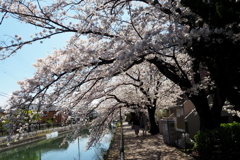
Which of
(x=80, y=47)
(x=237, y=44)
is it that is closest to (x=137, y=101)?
(x=80, y=47)

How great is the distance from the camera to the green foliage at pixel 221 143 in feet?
17.2

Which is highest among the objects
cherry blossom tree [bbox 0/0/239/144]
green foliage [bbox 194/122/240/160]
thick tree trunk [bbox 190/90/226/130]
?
cherry blossom tree [bbox 0/0/239/144]

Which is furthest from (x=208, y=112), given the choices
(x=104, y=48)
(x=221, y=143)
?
(x=104, y=48)

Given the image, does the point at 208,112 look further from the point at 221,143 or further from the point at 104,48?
the point at 104,48

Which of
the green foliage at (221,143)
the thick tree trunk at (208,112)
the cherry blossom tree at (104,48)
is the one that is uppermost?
the cherry blossom tree at (104,48)

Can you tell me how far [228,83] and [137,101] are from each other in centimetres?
1024

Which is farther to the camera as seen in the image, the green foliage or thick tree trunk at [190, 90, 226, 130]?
thick tree trunk at [190, 90, 226, 130]

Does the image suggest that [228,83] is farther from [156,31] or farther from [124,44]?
[124,44]

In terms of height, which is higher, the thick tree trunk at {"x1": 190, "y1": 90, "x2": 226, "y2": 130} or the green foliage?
→ the thick tree trunk at {"x1": 190, "y1": 90, "x2": 226, "y2": 130}

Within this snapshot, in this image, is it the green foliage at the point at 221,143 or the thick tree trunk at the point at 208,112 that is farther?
the thick tree trunk at the point at 208,112

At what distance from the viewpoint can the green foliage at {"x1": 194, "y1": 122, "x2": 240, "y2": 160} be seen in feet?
17.2

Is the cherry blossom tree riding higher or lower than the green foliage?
higher

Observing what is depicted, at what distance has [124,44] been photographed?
20.3 feet

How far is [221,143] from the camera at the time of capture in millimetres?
5426
